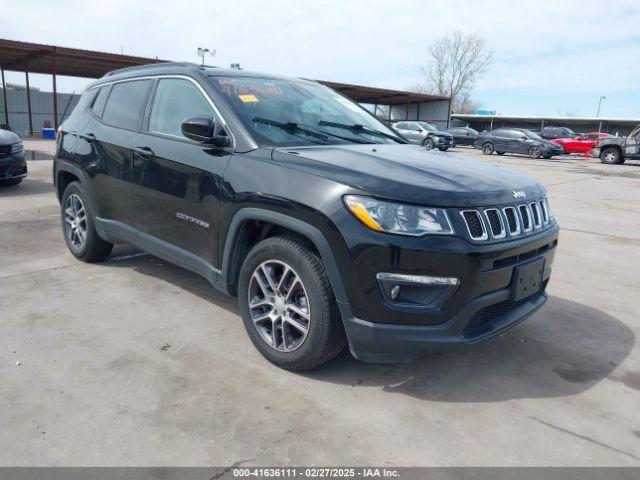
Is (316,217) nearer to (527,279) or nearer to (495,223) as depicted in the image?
(495,223)

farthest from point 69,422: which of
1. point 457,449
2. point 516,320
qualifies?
point 516,320

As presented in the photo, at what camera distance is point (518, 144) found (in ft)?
82.0

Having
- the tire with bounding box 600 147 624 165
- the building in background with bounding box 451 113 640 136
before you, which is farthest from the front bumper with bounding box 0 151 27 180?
the building in background with bounding box 451 113 640 136

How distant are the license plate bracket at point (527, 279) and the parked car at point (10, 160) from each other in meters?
8.73

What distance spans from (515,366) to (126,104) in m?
3.65

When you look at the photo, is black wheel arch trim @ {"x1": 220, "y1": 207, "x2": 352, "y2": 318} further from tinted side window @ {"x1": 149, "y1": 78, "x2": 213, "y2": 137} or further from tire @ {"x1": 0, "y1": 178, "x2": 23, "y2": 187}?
tire @ {"x1": 0, "y1": 178, "x2": 23, "y2": 187}

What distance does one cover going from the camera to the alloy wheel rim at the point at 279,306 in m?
2.93

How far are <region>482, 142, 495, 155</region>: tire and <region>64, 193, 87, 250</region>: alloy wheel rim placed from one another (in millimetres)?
24094

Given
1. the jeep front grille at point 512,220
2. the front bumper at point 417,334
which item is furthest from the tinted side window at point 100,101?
the jeep front grille at point 512,220

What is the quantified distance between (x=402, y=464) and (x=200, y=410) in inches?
41.5

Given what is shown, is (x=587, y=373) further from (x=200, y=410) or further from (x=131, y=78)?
(x=131, y=78)

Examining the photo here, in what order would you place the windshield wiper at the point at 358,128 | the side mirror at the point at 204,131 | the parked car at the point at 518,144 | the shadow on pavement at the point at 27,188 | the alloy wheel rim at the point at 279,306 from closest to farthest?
1. the alloy wheel rim at the point at 279,306
2. the side mirror at the point at 204,131
3. the windshield wiper at the point at 358,128
4. the shadow on pavement at the point at 27,188
5. the parked car at the point at 518,144

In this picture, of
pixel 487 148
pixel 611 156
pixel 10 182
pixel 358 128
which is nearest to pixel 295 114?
pixel 358 128

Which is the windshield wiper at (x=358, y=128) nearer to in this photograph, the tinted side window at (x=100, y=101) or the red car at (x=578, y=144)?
the tinted side window at (x=100, y=101)
